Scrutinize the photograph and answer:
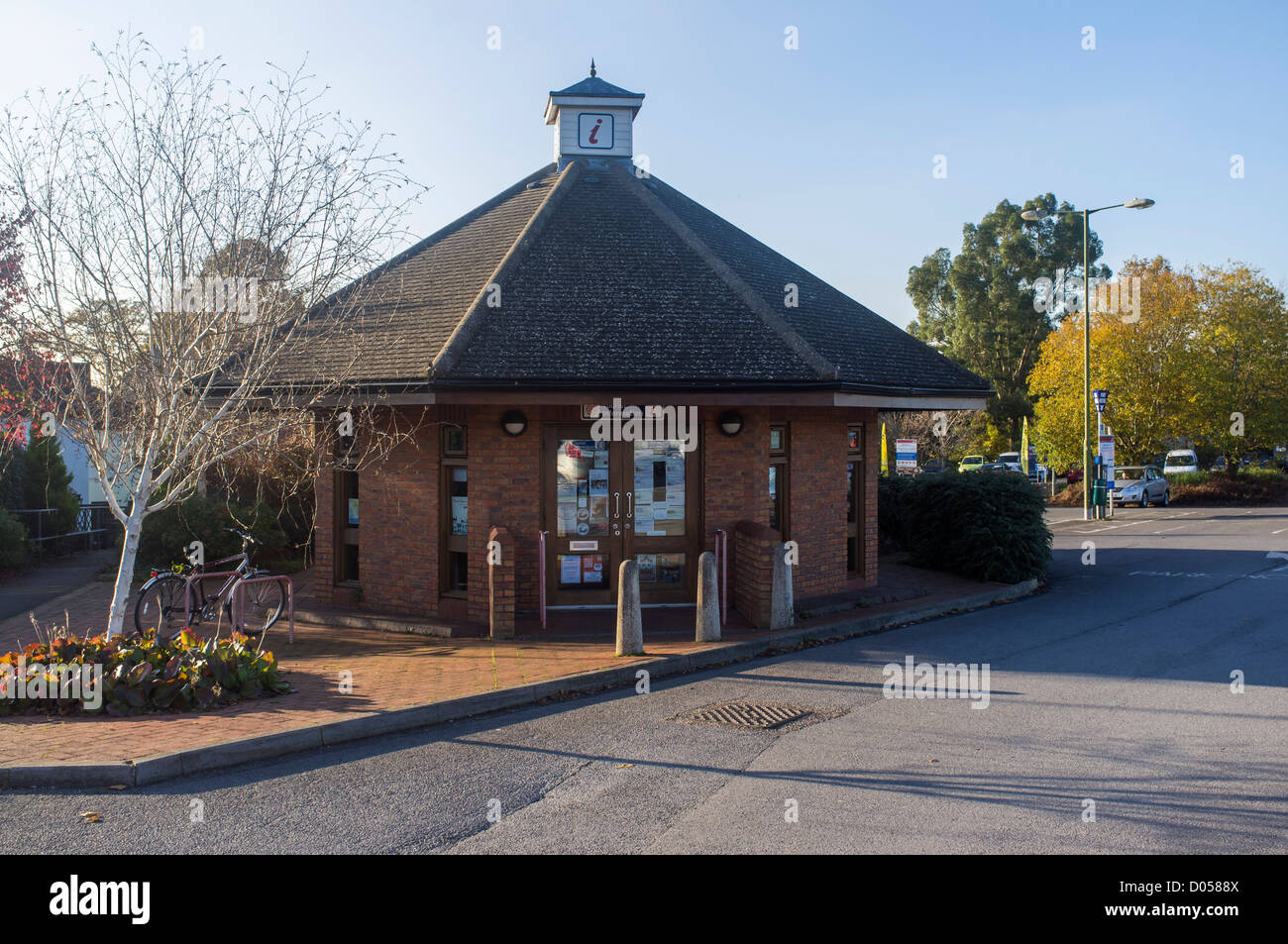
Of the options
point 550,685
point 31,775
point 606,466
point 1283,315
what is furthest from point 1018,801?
point 1283,315

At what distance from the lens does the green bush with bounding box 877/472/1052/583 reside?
14.8m

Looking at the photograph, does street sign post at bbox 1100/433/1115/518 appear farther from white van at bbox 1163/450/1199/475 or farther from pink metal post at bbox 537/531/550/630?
pink metal post at bbox 537/531/550/630

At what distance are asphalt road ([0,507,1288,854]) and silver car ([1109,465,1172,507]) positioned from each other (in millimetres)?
28998

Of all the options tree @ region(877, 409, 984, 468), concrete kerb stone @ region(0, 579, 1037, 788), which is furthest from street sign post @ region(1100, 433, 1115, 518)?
concrete kerb stone @ region(0, 579, 1037, 788)

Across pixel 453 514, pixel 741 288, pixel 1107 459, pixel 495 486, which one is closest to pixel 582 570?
pixel 495 486

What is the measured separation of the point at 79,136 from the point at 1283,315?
4411 cm

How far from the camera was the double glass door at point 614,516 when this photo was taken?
38.1 ft

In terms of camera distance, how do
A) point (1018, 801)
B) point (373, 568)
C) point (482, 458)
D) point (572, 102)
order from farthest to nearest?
point (572, 102), point (373, 568), point (482, 458), point (1018, 801)

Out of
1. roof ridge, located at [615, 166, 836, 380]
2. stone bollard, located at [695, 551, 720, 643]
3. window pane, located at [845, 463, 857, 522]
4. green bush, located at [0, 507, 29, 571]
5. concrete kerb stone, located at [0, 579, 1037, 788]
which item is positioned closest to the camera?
concrete kerb stone, located at [0, 579, 1037, 788]

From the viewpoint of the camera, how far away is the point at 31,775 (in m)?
5.95

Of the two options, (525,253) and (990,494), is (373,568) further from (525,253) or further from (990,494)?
(990,494)

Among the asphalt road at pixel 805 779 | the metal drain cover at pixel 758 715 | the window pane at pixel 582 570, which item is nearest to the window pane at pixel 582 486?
the window pane at pixel 582 570

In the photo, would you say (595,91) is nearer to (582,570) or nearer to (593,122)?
(593,122)

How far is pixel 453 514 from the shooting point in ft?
38.2
